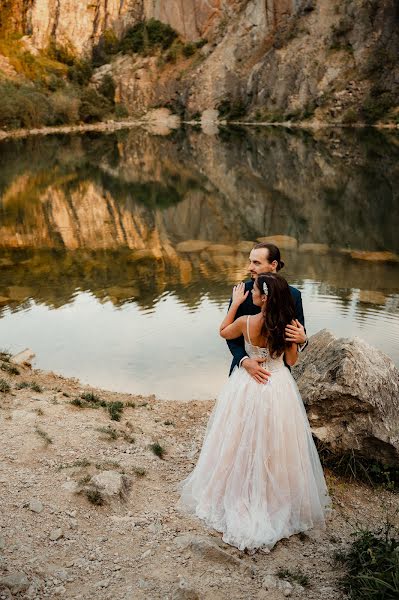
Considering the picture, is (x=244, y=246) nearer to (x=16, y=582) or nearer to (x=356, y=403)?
(x=356, y=403)

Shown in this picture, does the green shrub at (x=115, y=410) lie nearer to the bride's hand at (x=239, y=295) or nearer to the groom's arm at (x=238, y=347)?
the groom's arm at (x=238, y=347)

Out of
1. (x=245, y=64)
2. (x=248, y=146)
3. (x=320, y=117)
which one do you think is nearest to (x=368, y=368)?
(x=248, y=146)

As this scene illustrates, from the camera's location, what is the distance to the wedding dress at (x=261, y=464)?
17.6 feet

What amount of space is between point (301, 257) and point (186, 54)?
350ft

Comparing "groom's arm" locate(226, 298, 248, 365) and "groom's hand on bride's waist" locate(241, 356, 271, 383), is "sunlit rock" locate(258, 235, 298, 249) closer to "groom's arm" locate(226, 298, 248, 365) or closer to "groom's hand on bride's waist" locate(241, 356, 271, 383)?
"groom's arm" locate(226, 298, 248, 365)

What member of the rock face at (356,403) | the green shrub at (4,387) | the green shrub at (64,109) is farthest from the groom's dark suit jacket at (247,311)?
the green shrub at (64,109)

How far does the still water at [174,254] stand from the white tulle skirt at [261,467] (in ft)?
16.3

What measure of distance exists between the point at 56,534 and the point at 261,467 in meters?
1.73

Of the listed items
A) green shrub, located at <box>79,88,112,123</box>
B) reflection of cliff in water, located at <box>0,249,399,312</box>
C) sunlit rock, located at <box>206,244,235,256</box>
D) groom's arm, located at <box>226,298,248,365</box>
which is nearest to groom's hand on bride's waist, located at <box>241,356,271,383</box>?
groom's arm, located at <box>226,298,248,365</box>

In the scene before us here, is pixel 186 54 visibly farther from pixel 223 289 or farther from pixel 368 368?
pixel 368 368

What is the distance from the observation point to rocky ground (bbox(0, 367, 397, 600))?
4723mm

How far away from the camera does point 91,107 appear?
318ft

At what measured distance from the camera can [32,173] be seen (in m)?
39.9

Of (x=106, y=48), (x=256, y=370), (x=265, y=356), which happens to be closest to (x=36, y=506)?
(x=256, y=370)
